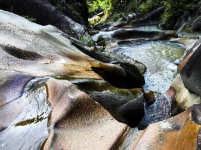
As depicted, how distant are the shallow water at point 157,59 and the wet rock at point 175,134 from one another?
147 inches

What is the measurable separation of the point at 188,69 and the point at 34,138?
2.93 metres

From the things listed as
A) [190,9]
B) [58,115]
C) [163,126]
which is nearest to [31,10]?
[58,115]

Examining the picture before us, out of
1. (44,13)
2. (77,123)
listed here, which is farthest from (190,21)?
(77,123)

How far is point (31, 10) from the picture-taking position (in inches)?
355

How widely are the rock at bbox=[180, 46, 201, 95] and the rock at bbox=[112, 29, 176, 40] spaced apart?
9226mm

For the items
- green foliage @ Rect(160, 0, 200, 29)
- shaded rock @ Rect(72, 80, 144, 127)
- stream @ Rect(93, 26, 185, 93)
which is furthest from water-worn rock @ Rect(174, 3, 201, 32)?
shaded rock @ Rect(72, 80, 144, 127)

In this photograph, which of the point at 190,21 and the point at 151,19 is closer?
the point at 190,21

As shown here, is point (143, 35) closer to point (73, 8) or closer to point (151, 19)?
point (73, 8)

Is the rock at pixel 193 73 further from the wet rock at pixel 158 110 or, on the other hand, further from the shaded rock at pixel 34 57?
the shaded rock at pixel 34 57

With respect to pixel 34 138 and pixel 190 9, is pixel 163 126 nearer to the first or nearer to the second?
pixel 34 138

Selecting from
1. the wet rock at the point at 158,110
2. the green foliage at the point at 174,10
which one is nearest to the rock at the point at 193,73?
the wet rock at the point at 158,110

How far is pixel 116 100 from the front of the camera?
2.87 meters

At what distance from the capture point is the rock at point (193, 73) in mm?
2780

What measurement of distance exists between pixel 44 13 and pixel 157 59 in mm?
6779
